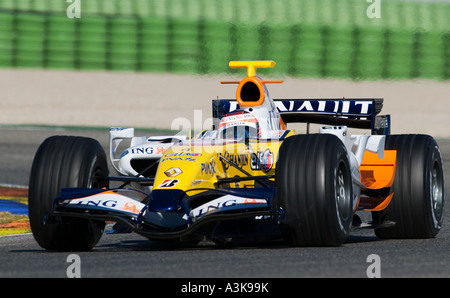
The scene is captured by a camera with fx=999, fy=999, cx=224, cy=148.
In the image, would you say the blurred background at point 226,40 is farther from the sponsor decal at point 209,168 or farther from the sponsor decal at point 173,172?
the sponsor decal at point 173,172

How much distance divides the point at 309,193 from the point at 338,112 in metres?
3.02

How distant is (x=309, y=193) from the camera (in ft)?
25.2

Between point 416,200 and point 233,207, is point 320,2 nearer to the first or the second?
point 416,200

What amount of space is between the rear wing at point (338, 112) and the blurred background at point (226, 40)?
42.9 ft

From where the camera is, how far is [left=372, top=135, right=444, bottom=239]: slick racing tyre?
934 cm

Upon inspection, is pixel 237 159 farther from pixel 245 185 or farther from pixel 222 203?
pixel 222 203

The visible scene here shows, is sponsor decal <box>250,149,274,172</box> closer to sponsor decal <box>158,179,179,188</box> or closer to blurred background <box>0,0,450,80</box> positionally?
sponsor decal <box>158,179,179,188</box>

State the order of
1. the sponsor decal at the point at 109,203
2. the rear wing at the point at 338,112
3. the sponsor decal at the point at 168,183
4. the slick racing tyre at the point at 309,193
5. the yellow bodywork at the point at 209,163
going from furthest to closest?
the rear wing at the point at 338,112 → the yellow bodywork at the point at 209,163 → the sponsor decal at the point at 168,183 → the sponsor decal at the point at 109,203 → the slick racing tyre at the point at 309,193

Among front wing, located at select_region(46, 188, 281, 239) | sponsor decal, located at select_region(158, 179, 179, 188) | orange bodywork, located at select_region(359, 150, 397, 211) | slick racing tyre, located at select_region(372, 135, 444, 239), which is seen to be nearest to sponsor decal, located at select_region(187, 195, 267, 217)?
front wing, located at select_region(46, 188, 281, 239)

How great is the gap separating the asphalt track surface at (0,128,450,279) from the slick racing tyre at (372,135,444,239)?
0.17 m

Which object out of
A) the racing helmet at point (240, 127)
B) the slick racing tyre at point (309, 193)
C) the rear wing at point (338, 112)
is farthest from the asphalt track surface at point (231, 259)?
the rear wing at point (338, 112)

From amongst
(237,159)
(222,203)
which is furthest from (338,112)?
(222,203)

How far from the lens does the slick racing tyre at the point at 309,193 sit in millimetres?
7684
